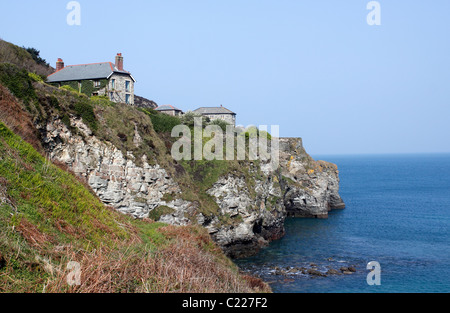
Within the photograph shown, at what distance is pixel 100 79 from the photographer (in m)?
50.8

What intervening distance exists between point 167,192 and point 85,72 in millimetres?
26160

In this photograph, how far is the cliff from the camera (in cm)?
3184

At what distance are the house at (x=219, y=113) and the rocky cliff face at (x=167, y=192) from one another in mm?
32836

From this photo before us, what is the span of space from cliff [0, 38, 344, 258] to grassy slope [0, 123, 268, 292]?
10.1 meters

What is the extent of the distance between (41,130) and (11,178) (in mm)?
16847

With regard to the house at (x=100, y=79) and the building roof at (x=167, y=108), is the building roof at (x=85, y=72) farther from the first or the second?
the building roof at (x=167, y=108)

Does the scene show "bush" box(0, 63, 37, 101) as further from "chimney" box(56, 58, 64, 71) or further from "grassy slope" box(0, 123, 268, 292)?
"chimney" box(56, 58, 64, 71)

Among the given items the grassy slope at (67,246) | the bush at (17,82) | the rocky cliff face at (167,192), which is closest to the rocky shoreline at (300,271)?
the rocky cliff face at (167,192)

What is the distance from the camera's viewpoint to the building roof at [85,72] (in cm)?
5122

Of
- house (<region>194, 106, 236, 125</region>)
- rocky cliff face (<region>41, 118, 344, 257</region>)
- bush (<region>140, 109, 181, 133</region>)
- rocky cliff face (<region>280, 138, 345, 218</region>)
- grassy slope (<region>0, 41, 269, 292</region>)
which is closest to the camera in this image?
grassy slope (<region>0, 41, 269, 292</region>)

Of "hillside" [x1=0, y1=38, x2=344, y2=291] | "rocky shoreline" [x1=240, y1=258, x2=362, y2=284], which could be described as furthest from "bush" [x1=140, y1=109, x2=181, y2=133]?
"rocky shoreline" [x1=240, y1=258, x2=362, y2=284]

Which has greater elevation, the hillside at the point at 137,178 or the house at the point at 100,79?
the house at the point at 100,79

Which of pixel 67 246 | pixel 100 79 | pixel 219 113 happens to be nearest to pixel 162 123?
pixel 100 79
